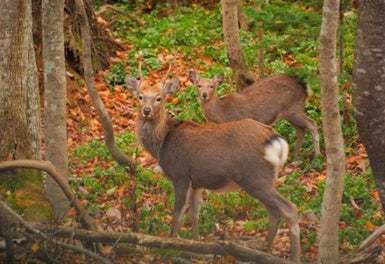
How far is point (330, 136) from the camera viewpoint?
7766 mm

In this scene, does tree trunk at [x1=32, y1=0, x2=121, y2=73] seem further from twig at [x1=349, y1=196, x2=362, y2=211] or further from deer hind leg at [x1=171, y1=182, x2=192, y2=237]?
twig at [x1=349, y1=196, x2=362, y2=211]

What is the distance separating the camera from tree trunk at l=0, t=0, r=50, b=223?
8266 mm

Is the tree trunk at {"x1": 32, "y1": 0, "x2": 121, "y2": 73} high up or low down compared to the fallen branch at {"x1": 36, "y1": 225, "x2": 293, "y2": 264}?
up

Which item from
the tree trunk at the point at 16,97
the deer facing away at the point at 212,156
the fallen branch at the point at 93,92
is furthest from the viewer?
the fallen branch at the point at 93,92

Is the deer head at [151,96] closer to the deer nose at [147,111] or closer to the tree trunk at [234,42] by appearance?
the deer nose at [147,111]

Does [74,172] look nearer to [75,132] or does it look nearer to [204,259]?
[75,132]

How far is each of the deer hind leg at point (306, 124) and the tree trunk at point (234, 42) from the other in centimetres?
138

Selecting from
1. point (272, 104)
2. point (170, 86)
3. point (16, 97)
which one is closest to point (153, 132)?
point (170, 86)

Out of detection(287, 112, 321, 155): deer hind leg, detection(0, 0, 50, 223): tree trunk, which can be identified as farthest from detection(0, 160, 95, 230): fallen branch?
detection(287, 112, 321, 155): deer hind leg

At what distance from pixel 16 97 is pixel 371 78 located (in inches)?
133

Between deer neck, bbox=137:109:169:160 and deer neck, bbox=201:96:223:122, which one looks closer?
deer neck, bbox=137:109:169:160

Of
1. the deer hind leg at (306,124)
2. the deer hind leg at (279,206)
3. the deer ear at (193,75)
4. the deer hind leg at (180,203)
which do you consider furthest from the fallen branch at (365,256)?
the deer ear at (193,75)

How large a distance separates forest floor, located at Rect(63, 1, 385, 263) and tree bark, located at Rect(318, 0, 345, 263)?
0.73 metres

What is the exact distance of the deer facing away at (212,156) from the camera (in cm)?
852
